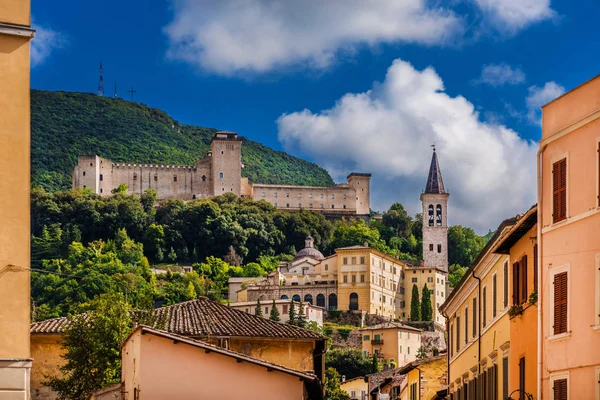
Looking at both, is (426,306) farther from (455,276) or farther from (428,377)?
(428,377)

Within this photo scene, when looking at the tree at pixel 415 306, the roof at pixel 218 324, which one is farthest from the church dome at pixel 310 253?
the roof at pixel 218 324

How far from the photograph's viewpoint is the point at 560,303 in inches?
776

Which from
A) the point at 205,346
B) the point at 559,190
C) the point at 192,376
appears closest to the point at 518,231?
the point at 559,190

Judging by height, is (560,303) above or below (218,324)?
above

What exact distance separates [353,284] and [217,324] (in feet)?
458

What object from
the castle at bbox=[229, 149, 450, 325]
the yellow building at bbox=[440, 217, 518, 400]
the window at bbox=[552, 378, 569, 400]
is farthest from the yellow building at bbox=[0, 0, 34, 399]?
the castle at bbox=[229, 149, 450, 325]

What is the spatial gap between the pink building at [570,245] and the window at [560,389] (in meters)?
0.02

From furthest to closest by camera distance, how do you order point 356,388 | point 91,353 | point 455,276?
point 455,276 < point 356,388 < point 91,353

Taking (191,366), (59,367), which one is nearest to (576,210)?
(191,366)

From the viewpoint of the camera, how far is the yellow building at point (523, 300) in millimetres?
21547

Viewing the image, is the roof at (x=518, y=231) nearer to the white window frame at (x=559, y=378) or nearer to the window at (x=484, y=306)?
the white window frame at (x=559, y=378)

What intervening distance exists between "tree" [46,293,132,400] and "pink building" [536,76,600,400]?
16367 mm

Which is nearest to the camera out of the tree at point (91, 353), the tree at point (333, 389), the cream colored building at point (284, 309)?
the tree at point (91, 353)

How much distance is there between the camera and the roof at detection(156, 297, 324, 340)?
30.2m
